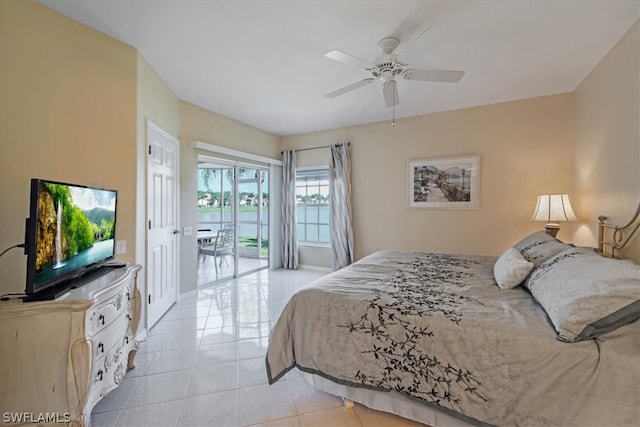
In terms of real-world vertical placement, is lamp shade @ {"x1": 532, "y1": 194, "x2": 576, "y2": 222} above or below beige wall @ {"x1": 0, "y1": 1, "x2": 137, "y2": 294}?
below

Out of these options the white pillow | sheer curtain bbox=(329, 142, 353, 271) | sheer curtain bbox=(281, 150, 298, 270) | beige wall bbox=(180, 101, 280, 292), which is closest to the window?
sheer curtain bbox=(281, 150, 298, 270)

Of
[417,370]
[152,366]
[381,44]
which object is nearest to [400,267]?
[417,370]

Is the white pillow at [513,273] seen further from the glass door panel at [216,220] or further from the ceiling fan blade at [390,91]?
the glass door panel at [216,220]

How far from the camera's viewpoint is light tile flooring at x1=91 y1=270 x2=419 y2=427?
5.46ft

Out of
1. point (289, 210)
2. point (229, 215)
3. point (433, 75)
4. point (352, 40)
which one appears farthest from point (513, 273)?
point (229, 215)

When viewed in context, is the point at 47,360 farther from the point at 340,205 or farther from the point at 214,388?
the point at 340,205

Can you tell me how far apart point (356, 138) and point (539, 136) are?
2564mm

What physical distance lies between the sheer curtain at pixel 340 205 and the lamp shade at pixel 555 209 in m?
2.61

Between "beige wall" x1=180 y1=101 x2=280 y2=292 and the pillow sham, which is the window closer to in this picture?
"beige wall" x1=180 y1=101 x2=280 y2=292

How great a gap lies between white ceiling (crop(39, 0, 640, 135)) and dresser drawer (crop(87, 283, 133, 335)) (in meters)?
2.06

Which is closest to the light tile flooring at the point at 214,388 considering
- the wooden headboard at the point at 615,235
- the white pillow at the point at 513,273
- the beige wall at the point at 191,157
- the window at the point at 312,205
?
the beige wall at the point at 191,157

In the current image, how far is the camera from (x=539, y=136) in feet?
11.4

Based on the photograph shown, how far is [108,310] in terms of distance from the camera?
1.63m

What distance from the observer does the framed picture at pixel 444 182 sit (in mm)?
3863
